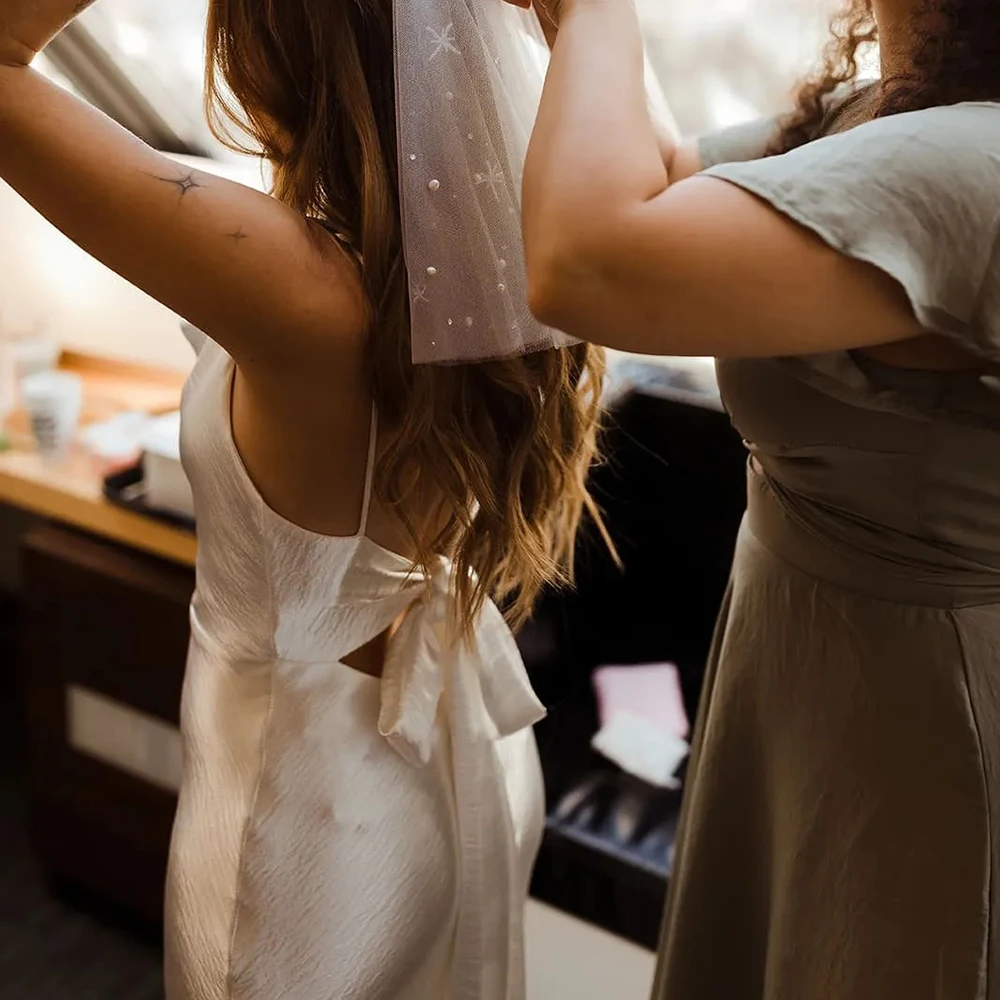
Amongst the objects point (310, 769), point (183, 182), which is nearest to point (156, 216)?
point (183, 182)

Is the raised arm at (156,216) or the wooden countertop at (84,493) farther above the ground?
the raised arm at (156,216)

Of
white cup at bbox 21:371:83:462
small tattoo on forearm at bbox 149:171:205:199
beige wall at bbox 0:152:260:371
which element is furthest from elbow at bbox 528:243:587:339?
beige wall at bbox 0:152:260:371

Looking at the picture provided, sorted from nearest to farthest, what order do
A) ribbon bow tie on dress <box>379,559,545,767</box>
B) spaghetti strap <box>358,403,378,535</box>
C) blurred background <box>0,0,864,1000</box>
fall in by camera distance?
spaghetti strap <box>358,403,378,535</box>
ribbon bow tie on dress <box>379,559,545,767</box>
blurred background <box>0,0,864,1000</box>

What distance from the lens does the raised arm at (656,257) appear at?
586mm

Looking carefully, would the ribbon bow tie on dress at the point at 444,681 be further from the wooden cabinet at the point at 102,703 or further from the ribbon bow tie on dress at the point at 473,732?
the wooden cabinet at the point at 102,703

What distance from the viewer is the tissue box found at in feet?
5.07

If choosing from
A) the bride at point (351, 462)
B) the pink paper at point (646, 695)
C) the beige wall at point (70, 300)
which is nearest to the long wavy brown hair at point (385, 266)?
the bride at point (351, 462)

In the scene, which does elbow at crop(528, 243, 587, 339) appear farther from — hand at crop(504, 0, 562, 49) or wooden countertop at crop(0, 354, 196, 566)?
wooden countertop at crop(0, 354, 196, 566)

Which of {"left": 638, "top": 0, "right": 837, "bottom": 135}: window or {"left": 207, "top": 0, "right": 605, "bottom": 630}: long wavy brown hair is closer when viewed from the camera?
{"left": 207, "top": 0, "right": 605, "bottom": 630}: long wavy brown hair

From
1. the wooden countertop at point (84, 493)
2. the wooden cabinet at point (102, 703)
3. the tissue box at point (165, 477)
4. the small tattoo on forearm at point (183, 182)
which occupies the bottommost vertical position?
the wooden cabinet at point (102, 703)

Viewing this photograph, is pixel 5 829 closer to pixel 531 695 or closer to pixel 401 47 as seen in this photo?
pixel 531 695

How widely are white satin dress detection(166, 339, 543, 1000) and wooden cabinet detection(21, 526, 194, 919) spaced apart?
64cm

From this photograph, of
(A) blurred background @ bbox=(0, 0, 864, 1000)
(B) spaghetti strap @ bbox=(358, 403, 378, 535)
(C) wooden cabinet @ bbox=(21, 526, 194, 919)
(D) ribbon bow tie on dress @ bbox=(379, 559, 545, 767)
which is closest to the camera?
(B) spaghetti strap @ bbox=(358, 403, 378, 535)

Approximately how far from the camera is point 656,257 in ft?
1.94
